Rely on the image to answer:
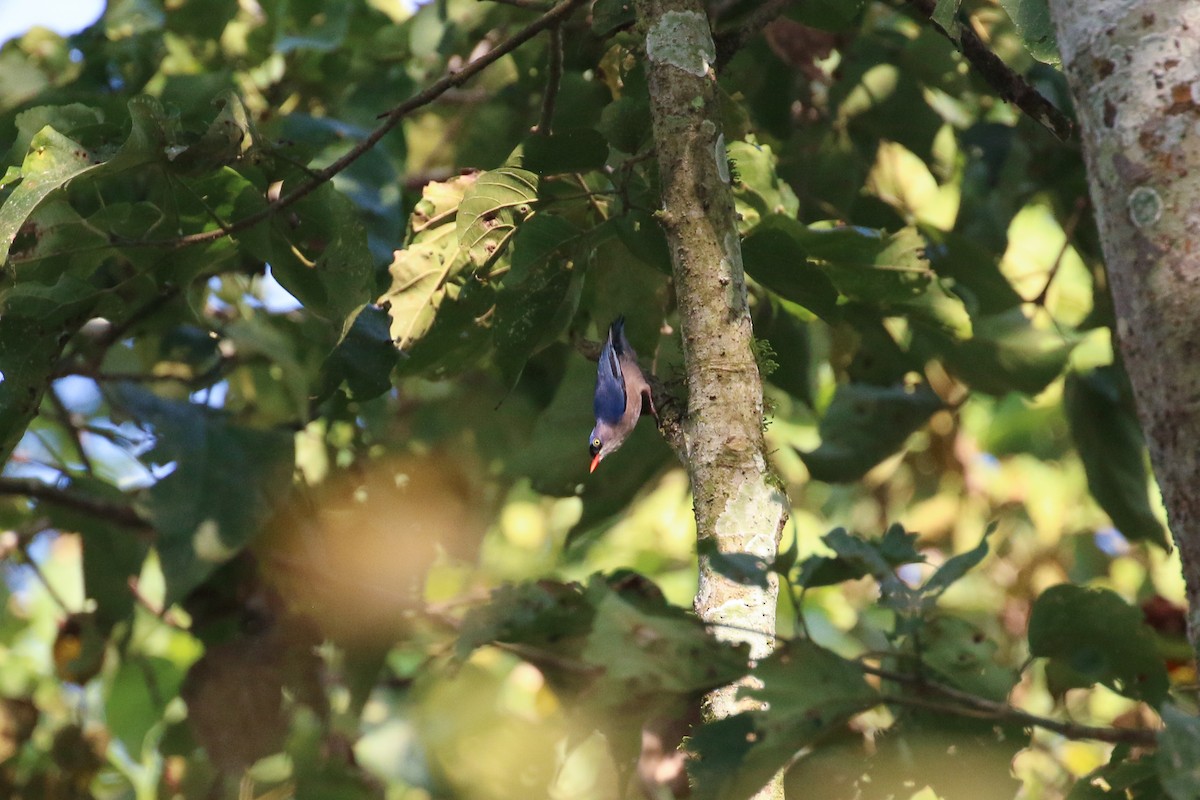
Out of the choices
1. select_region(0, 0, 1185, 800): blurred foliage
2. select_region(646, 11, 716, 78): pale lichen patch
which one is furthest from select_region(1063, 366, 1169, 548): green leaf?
select_region(646, 11, 716, 78): pale lichen patch

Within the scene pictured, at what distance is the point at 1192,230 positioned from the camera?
1.18 meters

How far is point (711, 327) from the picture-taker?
1.56 meters

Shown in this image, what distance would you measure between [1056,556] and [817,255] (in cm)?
349

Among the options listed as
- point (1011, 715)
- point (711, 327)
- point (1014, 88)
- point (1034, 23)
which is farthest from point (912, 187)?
point (1011, 715)

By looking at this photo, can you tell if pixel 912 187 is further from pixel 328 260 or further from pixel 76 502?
pixel 76 502

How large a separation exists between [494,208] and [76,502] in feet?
5.93

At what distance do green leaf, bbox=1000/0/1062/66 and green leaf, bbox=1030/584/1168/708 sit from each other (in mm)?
825

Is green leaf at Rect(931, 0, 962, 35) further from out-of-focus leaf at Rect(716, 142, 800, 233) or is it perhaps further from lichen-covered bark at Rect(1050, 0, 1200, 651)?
out-of-focus leaf at Rect(716, 142, 800, 233)

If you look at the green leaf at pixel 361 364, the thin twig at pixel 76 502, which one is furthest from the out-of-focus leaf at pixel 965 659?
the thin twig at pixel 76 502

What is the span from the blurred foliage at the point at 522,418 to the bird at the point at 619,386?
0.14ft

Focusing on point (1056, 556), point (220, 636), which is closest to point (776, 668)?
point (220, 636)

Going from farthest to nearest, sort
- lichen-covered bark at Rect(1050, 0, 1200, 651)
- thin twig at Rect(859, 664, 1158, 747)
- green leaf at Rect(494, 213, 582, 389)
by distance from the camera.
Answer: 1. green leaf at Rect(494, 213, 582, 389)
2. thin twig at Rect(859, 664, 1158, 747)
3. lichen-covered bark at Rect(1050, 0, 1200, 651)

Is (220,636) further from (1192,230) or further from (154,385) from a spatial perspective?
(1192,230)

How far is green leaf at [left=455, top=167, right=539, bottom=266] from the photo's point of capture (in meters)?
1.87
